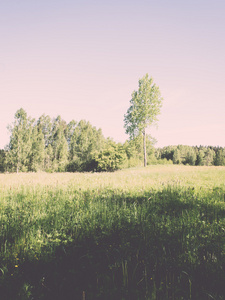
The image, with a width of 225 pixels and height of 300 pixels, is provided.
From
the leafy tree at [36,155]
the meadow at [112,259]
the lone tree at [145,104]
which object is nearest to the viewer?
the meadow at [112,259]

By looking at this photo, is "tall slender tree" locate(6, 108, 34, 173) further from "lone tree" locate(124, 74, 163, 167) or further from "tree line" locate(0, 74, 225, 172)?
"lone tree" locate(124, 74, 163, 167)

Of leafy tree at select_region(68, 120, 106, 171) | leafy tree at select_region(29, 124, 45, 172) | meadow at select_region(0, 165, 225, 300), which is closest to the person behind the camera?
meadow at select_region(0, 165, 225, 300)

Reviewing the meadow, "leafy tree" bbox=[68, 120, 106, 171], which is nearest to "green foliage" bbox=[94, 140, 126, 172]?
"leafy tree" bbox=[68, 120, 106, 171]

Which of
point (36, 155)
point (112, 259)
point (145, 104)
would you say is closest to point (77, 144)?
point (36, 155)

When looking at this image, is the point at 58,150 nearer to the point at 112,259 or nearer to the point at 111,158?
the point at 111,158

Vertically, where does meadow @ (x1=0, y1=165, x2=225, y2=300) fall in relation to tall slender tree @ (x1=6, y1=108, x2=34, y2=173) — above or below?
below

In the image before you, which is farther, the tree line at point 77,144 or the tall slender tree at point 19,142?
the tall slender tree at point 19,142

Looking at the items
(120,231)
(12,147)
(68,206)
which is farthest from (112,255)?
(12,147)

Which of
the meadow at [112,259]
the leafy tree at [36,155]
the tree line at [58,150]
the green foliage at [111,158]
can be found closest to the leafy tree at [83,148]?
the tree line at [58,150]

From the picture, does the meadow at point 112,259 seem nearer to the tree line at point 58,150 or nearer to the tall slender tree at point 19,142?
the tree line at point 58,150

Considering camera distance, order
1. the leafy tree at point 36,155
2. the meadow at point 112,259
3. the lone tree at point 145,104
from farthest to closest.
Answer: the leafy tree at point 36,155
the lone tree at point 145,104
the meadow at point 112,259

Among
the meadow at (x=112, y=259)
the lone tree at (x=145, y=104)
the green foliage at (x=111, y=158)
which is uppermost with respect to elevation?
the lone tree at (x=145, y=104)

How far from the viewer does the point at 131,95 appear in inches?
1185

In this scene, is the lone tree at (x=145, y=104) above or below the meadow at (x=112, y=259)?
above
